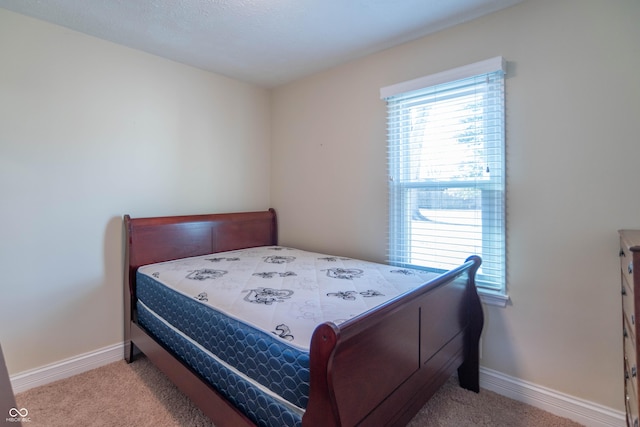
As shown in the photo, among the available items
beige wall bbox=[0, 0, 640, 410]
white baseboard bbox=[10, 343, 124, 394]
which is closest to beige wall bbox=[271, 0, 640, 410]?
beige wall bbox=[0, 0, 640, 410]

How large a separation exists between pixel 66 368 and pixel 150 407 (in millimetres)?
814

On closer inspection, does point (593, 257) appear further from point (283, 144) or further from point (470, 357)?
point (283, 144)

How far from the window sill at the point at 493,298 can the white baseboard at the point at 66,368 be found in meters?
2.62

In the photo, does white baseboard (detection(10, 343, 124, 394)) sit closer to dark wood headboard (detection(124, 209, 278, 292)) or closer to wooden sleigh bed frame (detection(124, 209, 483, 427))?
wooden sleigh bed frame (detection(124, 209, 483, 427))

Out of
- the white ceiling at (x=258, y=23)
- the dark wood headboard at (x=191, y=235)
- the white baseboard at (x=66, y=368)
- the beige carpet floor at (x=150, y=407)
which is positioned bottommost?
the beige carpet floor at (x=150, y=407)

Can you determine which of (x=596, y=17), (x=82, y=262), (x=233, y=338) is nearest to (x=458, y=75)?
(x=596, y=17)

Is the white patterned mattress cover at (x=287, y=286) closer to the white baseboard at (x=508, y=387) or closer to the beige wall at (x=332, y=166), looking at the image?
the beige wall at (x=332, y=166)

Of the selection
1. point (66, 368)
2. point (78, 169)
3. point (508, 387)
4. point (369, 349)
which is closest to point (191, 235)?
point (78, 169)

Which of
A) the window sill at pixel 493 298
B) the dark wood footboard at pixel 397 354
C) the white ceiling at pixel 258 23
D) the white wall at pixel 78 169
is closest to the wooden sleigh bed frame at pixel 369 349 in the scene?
the dark wood footboard at pixel 397 354

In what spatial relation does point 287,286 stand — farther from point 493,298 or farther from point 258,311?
point 493,298

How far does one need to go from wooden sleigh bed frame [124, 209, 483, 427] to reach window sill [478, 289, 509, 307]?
0.10 meters

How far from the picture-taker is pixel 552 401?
177 centimetres

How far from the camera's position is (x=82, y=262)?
2.24 meters

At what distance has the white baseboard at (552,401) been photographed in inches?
63.9
